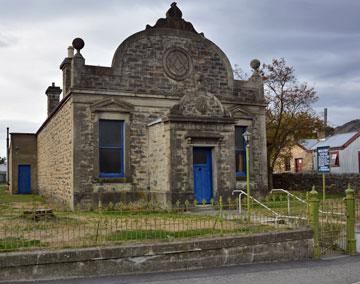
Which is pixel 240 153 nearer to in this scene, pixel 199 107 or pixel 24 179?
pixel 199 107

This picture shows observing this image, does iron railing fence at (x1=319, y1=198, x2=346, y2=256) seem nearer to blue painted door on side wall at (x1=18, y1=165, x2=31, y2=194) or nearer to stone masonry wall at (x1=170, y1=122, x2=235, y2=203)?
stone masonry wall at (x1=170, y1=122, x2=235, y2=203)

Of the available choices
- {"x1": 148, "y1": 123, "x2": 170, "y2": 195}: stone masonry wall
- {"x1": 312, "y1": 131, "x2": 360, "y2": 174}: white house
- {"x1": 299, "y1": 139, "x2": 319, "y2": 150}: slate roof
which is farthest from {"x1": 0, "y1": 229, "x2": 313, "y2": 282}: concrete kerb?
{"x1": 299, "y1": 139, "x2": 319, "y2": 150}: slate roof

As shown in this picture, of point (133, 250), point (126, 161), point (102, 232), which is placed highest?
point (126, 161)

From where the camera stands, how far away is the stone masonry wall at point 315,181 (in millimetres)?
26828

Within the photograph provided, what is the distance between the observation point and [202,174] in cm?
1900

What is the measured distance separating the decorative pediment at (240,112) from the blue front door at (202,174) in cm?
342

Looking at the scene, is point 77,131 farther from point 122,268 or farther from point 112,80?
point 122,268

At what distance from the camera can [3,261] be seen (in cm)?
813

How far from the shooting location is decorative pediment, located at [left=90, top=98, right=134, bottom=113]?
18.8 m

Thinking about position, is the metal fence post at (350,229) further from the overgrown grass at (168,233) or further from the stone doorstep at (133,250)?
the overgrown grass at (168,233)

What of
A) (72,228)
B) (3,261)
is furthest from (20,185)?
(3,261)

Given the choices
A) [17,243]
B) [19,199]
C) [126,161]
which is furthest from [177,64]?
[19,199]

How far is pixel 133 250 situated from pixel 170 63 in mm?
13329

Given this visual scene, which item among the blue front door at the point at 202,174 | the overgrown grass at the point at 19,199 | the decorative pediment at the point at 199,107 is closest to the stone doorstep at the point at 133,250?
the blue front door at the point at 202,174
